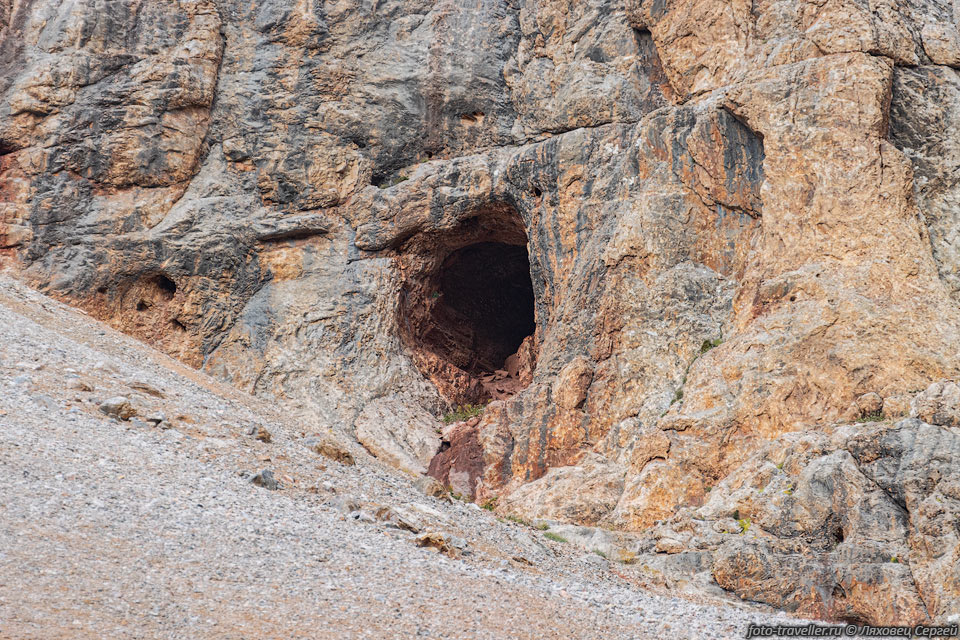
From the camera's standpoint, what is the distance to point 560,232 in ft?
79.5

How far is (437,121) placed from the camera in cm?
2772

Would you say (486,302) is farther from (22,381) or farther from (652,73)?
(22,381)

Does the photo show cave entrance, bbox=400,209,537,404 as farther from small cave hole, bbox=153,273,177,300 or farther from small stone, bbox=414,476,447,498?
small stone, bbox=414,476,447,498

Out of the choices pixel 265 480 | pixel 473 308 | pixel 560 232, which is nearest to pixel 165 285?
pixel 473 308

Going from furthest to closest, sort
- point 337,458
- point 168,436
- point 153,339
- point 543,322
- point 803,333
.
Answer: point 153,339, point 543,322, point 803,333, point 337,458, point 168,436

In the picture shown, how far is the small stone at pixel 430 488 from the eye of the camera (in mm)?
16938

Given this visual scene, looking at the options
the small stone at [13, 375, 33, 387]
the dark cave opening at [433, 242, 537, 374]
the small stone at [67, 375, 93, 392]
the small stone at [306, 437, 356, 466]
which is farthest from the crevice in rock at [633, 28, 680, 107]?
the small stone at [13, 375, 33, 387]

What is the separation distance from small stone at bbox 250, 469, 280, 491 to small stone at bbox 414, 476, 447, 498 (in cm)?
353

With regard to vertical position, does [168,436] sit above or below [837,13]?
below

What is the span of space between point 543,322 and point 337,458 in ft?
29.5

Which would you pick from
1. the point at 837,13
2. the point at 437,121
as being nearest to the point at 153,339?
the point at 437,121

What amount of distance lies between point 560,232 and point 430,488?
929 centimetres

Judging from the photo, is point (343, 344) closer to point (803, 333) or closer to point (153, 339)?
point (153, 339)

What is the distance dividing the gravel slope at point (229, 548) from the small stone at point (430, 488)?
0.33 meters
